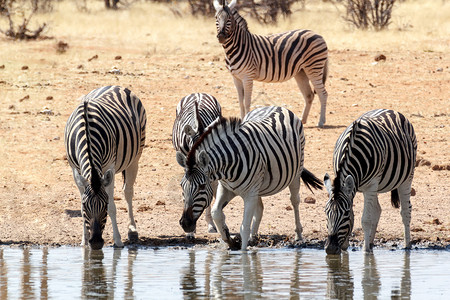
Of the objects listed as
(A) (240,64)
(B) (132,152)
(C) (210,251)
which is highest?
(A) (240,64)

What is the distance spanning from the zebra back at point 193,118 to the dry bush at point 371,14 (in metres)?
14.5

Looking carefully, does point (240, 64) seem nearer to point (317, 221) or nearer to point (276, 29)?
point (317, 221)

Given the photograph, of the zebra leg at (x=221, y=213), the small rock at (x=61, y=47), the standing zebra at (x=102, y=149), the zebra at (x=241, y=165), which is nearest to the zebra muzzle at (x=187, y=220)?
the zebra at (x=241, y=165)

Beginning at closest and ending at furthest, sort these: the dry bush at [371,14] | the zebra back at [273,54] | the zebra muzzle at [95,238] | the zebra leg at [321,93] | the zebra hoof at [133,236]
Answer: the zebra muzzle at [95,238] → the zebra hoof at [133,236] → the zebra leg at [321,93] → the zebra back at [273,54] → the dry bush at [371,14]

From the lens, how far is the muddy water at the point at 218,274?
6.29 m

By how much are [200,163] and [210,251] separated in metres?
1.28

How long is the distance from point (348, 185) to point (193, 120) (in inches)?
87.7

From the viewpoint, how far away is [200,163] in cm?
727

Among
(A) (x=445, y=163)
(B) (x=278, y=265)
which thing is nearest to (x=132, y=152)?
(B) (x=278, y=265)

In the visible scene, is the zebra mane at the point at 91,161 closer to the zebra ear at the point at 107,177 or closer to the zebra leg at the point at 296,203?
the zebra ear at the point at 107,177

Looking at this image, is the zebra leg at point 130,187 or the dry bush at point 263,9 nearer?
the zebra leg at point 130,187

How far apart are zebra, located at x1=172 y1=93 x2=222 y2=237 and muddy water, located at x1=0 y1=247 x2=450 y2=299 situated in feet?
3.70

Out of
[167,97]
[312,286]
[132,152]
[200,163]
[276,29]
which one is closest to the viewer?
[312,286]

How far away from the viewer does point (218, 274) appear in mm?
7020
